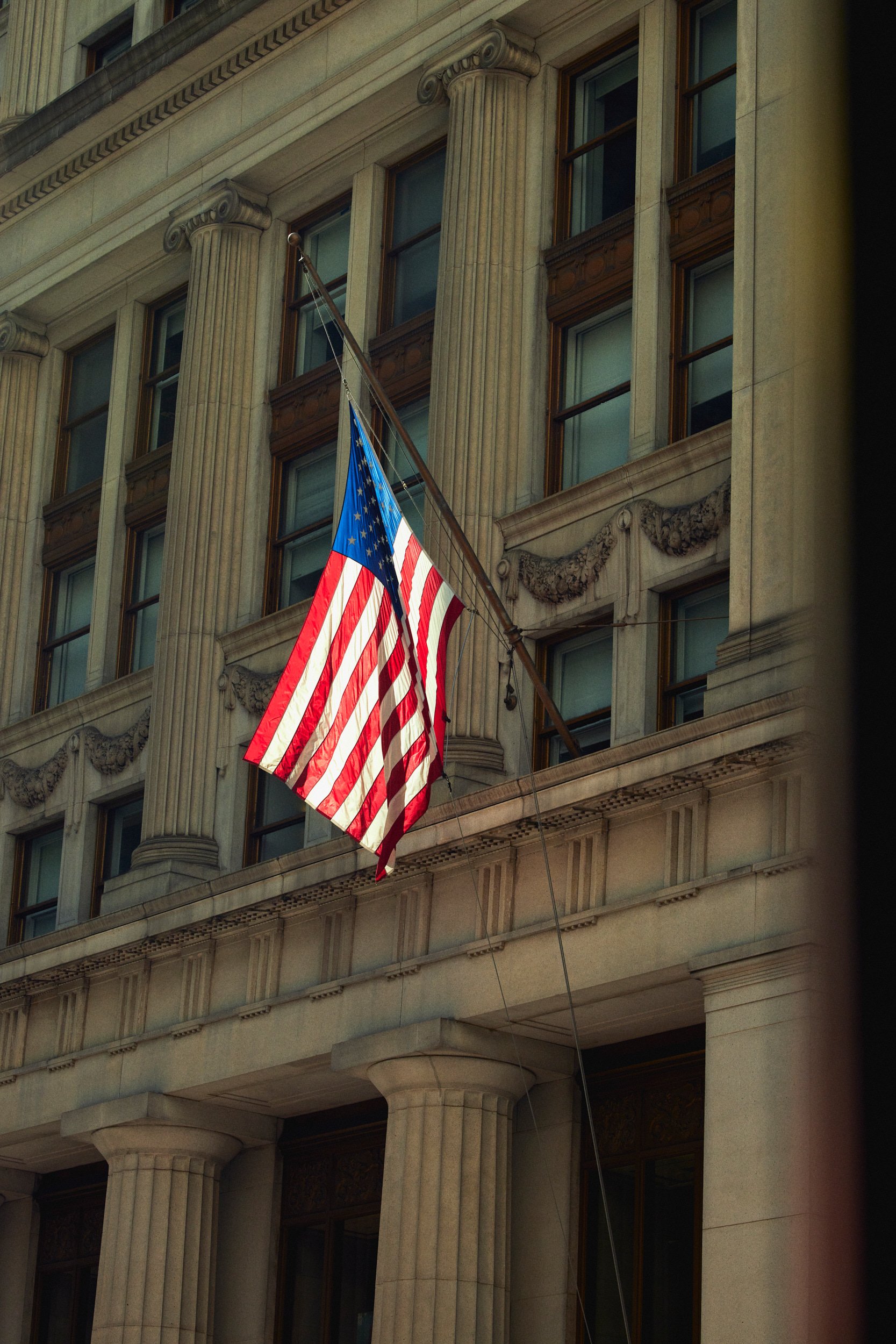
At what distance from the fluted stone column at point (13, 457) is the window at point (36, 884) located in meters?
2.01

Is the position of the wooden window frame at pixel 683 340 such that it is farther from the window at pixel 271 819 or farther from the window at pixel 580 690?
the window at pixel 271 819

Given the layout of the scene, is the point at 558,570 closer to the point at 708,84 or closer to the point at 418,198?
the point at 708,84

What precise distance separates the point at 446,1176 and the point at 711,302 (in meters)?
9.40

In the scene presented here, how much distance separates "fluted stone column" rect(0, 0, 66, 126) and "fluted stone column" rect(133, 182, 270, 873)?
5.84m

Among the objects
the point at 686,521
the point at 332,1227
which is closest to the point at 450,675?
the point at 686,521

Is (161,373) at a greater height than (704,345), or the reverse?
(161,373)

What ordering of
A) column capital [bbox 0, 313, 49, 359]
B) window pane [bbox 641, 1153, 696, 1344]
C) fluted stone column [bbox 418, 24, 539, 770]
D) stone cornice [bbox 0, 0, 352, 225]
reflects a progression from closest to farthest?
1. window pane [bbox 641, 1153, 696, 1344]
2. fluted stone column [bbox 418, 24, 539, 770]
3. stone cornice [bbox 0, 0, 352, 225]
4. column capital [bbox 0, 313, 49, 359]

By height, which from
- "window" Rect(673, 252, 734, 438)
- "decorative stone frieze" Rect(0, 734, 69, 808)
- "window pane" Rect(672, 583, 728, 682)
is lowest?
"window pane" Rect(672, 583, 728, 682)

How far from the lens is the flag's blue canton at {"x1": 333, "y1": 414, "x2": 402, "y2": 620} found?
1723cm

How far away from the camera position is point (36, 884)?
93.7 ft

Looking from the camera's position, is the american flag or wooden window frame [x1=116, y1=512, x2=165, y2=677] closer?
the american flag

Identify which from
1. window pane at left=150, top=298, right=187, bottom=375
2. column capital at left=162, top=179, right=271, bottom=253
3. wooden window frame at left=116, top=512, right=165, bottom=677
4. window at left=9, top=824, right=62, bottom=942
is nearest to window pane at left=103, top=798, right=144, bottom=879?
window at left=9, top=824, right=62, bottom=942

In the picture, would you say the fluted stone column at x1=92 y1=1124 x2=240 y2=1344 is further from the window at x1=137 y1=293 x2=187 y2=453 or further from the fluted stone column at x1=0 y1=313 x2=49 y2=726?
the window at x1=137 y1=293 x2=187 y2=453

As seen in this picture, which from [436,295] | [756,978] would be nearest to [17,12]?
[436,295]
